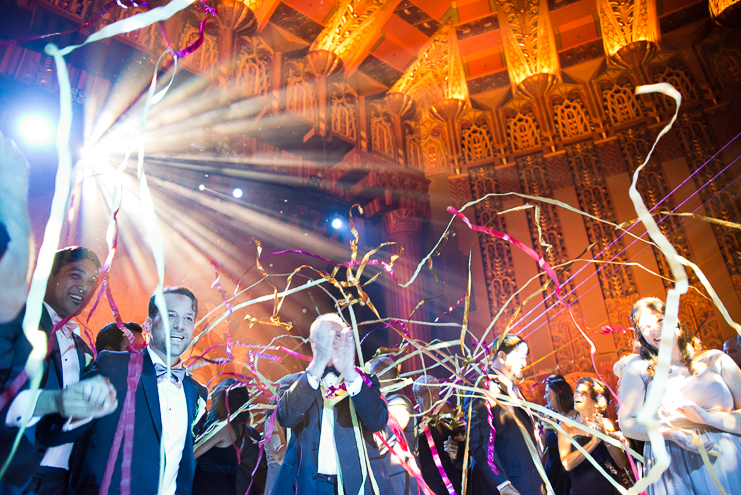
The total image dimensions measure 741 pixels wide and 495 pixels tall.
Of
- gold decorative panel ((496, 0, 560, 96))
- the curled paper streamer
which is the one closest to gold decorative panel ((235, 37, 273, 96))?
gold decorative panel ((496, 0, 560, 96))

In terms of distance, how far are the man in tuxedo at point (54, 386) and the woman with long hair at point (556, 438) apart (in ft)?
7.71

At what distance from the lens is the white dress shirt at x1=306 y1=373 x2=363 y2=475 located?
156 cm

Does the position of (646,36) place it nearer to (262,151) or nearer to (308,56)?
(308,56)

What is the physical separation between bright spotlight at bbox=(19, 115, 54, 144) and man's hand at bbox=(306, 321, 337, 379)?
3.48 meters

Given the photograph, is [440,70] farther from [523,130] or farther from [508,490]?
[508,490]

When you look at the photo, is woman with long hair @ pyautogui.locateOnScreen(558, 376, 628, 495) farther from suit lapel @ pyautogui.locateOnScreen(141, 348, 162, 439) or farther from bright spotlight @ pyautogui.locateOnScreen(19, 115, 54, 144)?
bright spotlight @ pyautogui.locateOnScreen(19, 115, 54, 144)

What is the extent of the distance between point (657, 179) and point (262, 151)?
585cm

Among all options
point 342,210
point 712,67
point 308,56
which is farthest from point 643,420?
point 712,67

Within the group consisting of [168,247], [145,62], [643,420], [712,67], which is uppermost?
[712,67]

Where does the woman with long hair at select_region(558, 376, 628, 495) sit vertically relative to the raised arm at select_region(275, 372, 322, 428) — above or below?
below

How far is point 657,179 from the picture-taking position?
6051mm

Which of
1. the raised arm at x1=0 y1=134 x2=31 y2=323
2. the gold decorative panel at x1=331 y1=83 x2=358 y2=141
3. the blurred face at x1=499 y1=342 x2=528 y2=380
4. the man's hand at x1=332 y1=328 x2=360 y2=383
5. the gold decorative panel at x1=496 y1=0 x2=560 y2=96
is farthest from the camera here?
the gold decorative panel at x1=331 y1=83 x2=358 y2=141

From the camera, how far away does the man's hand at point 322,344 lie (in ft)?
4.54

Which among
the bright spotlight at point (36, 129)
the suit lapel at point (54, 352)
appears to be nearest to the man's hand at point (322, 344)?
the suit lapel at point (54, 352)
